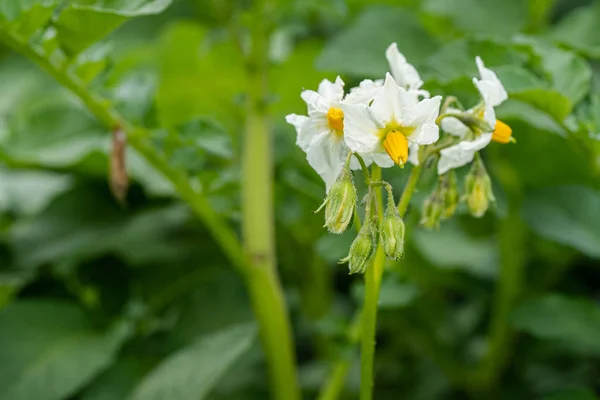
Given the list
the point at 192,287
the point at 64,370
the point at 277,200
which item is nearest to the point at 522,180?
the point at 277,200

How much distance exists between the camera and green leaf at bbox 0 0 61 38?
2.40 feet

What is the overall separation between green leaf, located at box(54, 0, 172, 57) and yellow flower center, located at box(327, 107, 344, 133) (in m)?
0.21

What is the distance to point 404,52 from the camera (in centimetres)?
93

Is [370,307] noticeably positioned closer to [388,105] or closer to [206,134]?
[388,105]

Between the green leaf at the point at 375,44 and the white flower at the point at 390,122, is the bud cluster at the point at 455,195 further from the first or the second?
the green leaf at the point at 375,44

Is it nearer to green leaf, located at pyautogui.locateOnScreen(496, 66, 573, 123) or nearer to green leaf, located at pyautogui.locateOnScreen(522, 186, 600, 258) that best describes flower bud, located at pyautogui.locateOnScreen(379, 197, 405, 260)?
green leaf, located at pyautogui.locateOnScreen(496, 66, 573, 123)

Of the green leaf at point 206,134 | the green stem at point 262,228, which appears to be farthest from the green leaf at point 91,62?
the green stem at point 262,228

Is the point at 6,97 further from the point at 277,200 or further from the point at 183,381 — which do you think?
the point at 183,381

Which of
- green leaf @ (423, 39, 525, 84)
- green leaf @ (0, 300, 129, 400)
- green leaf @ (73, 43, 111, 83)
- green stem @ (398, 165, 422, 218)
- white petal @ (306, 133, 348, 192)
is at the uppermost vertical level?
green leaf @ (73, 43, 111, 83)

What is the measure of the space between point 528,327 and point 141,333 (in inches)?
21.0

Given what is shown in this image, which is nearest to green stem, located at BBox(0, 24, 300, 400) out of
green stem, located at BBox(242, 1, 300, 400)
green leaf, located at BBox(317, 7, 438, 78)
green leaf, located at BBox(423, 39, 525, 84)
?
green stem, located at BBox(242, 1, 300, 400)

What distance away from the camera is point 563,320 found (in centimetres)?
92

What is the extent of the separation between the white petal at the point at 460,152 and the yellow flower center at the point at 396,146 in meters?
0.07

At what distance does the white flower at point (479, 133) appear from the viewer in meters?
0.60
